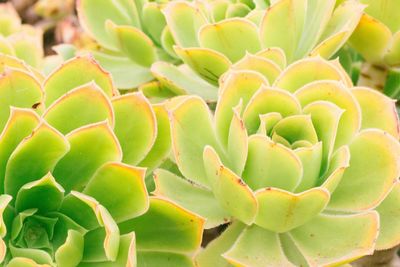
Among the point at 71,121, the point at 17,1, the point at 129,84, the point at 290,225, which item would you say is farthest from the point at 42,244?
the point at 17,1

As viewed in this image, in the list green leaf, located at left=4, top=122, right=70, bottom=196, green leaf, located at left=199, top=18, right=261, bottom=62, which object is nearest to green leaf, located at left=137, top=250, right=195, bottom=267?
green leaf, located at left=4, top=122, right=70, bottom=196

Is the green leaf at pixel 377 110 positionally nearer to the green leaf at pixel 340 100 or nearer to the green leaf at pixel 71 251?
the green leaf at pixel 340 100

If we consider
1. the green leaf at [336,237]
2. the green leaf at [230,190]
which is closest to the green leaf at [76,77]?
the green leaf at [230,190]

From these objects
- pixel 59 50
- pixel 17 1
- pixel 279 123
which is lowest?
pixel 17 1

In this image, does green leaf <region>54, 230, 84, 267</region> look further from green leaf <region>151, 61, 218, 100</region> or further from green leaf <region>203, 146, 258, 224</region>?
green leaf <region>151, 61, 218, 100</region>

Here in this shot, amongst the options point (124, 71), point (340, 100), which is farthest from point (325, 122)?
point (124, 71)

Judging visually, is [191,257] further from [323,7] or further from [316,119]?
[323,7]
